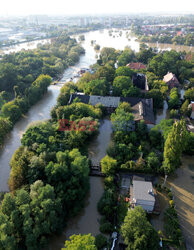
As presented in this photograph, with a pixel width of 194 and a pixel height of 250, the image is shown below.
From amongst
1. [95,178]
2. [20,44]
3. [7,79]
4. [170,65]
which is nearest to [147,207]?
[95,178]

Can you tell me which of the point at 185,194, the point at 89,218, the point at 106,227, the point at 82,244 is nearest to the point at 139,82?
the point at 185,194

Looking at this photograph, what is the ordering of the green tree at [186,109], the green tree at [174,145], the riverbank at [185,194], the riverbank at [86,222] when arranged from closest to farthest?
the riverbank at [86,222], the riverbank at [185,194], the green tree at [174,145], the green tree at [186,109]

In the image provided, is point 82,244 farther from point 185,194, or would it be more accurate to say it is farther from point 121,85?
point 121,85

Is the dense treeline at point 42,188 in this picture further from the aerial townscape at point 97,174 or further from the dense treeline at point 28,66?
the dense treeline at point 28,66

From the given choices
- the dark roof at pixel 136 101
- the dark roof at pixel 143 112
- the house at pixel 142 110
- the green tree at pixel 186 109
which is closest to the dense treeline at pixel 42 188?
the dark roof at pixel 143 112

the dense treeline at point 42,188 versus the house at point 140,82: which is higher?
the house at point 140,82

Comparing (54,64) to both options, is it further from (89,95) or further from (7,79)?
(89,95)

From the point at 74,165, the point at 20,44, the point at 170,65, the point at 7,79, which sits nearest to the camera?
the point at 74,165

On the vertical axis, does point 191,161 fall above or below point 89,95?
below
